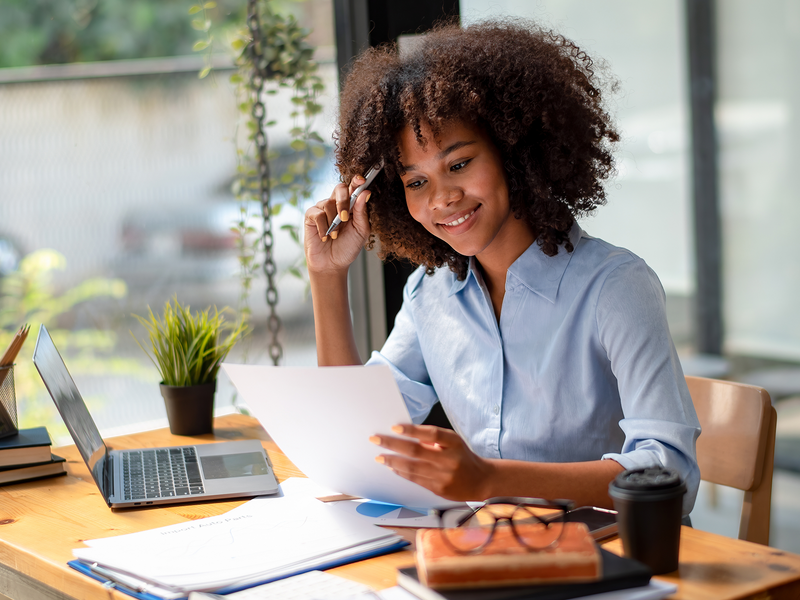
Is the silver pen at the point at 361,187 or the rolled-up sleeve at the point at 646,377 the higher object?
the silver pen at the point at 361,187

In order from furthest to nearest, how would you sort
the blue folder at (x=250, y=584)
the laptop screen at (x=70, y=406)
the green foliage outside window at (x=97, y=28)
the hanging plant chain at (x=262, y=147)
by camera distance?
the hanging plant chain at (x=262, y=147)
the green foliage outside window at (x=97, y=28)
the laptop screen at (x=70, y=406)
the blue folder at (x=250, y=584)

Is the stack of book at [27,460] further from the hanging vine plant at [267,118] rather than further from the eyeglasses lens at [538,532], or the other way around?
the eyeglasses lens at [538,532]

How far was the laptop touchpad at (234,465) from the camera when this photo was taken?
136cm

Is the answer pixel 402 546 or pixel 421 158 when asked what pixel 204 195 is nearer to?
pixel 421 158

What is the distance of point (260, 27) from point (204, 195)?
519mm

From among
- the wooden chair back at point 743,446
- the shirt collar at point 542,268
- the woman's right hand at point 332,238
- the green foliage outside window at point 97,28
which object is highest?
the green foliage outside window at point 97,28

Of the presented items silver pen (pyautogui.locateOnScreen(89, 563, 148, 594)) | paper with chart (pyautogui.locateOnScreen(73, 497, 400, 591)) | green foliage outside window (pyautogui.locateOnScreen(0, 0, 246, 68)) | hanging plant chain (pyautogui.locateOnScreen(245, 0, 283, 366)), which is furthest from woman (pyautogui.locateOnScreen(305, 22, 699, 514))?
green foliage outside window (pyautogui.locateOnScreen(0, 0, 246, 68))

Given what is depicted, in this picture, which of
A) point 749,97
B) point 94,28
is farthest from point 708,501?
point 94,28

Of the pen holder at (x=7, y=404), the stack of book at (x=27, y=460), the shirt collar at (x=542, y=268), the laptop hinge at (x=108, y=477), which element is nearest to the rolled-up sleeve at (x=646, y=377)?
the shirt collar at (x=542, y=268)

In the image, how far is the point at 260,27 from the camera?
2.31m

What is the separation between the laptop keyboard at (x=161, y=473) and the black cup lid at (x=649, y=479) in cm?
71

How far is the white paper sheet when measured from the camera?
3.09ft

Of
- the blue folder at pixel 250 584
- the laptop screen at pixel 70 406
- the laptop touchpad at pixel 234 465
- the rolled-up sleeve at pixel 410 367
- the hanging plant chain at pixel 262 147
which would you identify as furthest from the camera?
the hanging plant chain at pixel 262 147

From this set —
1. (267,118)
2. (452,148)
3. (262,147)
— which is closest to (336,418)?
(452,148)
